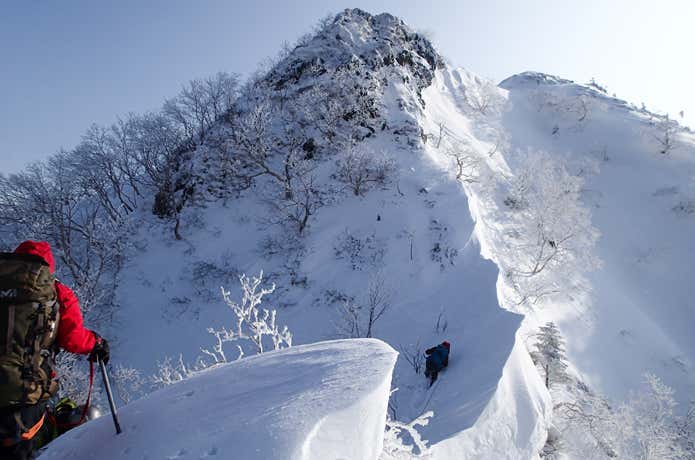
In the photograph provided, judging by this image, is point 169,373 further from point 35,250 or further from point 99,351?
point 35,250

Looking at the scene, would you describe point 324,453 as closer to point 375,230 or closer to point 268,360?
point 268,360

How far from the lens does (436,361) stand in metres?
9.91

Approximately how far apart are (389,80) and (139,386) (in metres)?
29.2

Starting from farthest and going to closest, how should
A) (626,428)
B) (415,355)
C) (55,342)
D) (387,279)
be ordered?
(387,279)
(415,355)
(626,428)
(55,342)

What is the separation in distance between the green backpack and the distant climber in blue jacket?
384 inches

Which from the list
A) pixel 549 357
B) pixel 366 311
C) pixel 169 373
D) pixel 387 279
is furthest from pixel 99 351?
pixel 549 357

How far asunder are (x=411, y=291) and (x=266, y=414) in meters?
12.8

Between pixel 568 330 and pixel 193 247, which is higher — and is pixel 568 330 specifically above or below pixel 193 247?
below

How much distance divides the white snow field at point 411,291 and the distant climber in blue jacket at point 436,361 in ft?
0.84

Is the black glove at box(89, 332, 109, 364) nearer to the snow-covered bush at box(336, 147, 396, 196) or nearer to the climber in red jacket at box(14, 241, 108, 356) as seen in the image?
the climber in red jacket at box(14, 241, 108, 356)

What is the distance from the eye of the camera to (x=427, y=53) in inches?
→ 1428

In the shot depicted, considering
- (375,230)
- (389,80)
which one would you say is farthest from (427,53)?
(375,230)

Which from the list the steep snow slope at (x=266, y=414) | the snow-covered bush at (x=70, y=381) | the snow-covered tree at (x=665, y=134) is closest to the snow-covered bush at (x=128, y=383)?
the snow-covered bush at (x=70, y=381)

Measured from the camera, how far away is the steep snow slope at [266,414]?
2.32 metres
